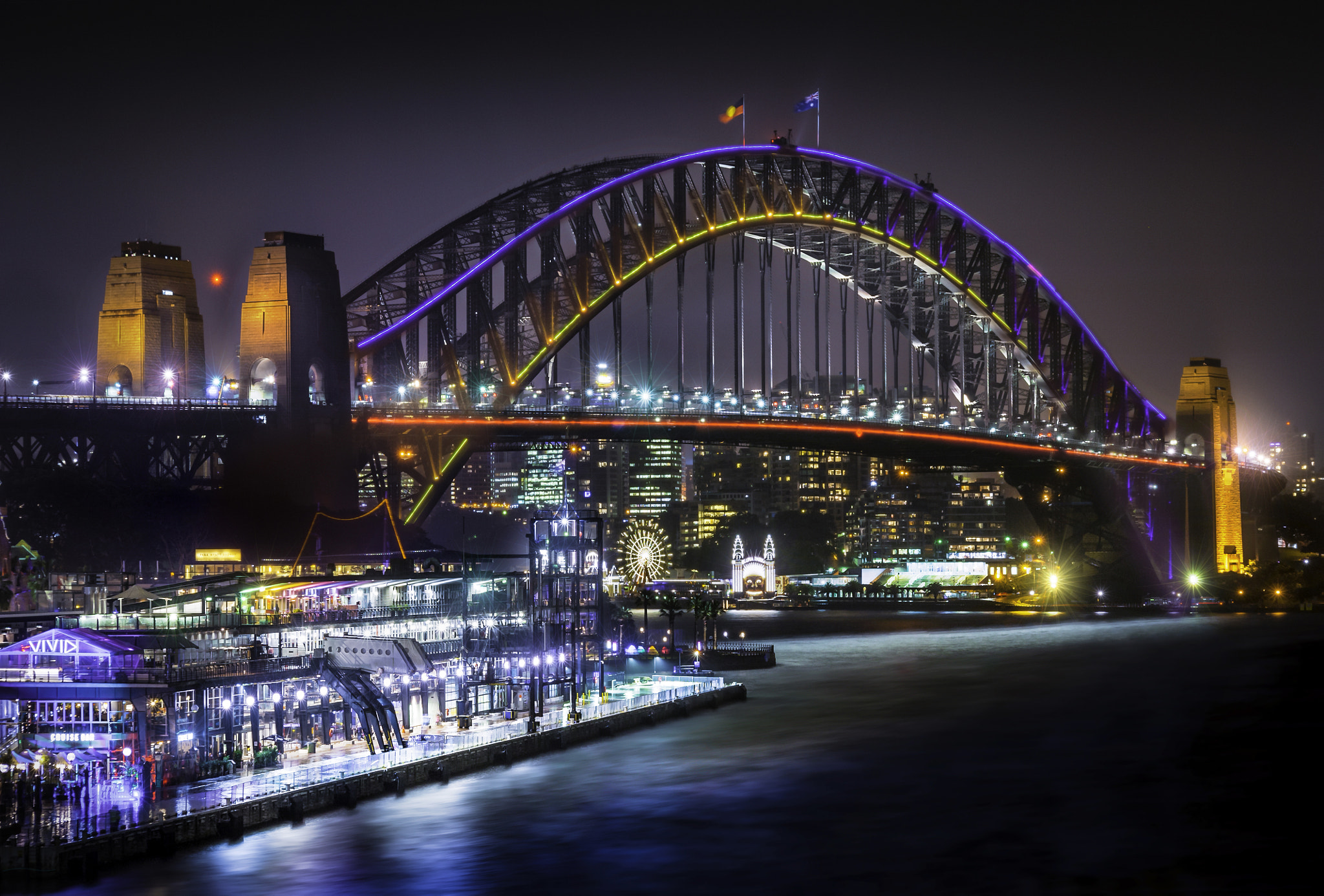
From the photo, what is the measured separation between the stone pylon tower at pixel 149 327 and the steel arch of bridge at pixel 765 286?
699 cm

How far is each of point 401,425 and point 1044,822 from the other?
36.4 meters

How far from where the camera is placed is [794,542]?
175 m

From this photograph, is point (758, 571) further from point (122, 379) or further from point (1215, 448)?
point (122, 379)

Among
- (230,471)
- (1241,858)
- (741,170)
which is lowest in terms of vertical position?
(1241,858)

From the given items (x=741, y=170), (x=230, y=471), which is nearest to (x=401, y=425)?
(x=230, y=471)

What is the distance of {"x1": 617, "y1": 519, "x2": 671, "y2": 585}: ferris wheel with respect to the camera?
367 feet

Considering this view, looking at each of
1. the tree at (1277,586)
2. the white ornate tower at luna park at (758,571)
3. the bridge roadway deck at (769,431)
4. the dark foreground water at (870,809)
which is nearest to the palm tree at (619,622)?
the dark foreground water at (870,809)

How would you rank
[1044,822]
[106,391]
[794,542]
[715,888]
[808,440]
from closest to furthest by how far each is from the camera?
[715,888]
[1044,822]
[106,391]
[808,440]
[794,542]

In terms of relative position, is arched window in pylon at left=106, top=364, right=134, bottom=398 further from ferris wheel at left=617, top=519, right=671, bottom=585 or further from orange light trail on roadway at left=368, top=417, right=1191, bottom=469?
ferris wheel at left=617, top=519, right=671, bottom=585

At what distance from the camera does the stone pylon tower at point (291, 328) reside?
205 ft

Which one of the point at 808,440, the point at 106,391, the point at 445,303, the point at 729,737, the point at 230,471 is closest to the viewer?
the point at 729,737

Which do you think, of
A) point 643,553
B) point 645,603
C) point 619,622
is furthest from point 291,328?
point 643,553

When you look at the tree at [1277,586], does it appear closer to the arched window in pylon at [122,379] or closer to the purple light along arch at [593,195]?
the purple light along arch at [593,195]

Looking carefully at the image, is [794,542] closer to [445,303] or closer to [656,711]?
[445,303]
